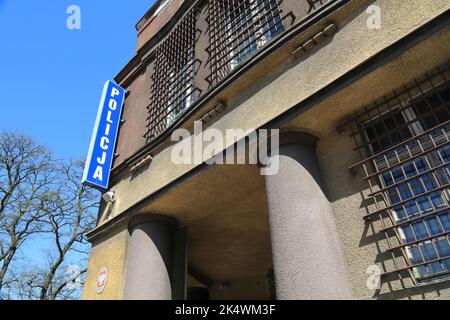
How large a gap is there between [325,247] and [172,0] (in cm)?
883

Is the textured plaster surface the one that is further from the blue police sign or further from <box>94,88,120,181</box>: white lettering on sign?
<box>94,88,120,181</box>: white lettering on sign

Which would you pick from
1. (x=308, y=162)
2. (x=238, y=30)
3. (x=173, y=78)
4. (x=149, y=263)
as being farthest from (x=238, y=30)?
(x=149, y=263)

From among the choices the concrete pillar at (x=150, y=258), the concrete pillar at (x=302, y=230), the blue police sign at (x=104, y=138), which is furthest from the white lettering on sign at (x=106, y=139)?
the concrete pillar at (x=302, y=230)

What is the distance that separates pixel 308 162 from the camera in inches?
182

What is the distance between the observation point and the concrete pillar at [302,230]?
3.76 metres

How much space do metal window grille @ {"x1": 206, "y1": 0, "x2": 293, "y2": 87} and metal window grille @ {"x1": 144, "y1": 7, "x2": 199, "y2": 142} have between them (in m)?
0.72

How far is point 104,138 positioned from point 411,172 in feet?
22.5

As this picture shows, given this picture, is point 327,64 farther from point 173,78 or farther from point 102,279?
point 102,279

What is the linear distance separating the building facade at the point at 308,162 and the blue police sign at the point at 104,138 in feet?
1.36

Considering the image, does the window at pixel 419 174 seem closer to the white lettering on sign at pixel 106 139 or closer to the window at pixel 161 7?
the white lettering on sign at pixel 106 139

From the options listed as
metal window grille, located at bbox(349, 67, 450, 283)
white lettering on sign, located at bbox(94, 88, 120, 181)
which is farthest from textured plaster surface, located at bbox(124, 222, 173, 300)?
metal window grille, located at bbox(349, 67, 450, 283)

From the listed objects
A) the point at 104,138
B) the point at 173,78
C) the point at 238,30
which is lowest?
the point at 104,138

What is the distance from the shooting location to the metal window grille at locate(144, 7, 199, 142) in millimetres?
7793
